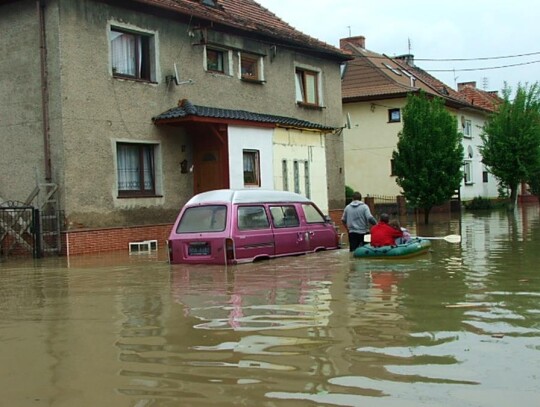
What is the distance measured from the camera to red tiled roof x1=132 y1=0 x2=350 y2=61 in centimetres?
2170

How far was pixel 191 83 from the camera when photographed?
21875 mm

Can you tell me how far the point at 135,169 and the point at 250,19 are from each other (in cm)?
805

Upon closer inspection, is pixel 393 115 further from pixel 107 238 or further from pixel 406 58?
pixel 107 238

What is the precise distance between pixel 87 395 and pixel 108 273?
8.66 meters

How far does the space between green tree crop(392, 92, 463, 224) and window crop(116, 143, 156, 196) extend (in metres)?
13.3

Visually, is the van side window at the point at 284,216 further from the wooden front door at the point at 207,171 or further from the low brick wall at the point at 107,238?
the wooden front door at the point at 207,171

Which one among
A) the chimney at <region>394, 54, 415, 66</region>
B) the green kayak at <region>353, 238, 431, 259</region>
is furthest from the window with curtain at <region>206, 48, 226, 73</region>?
the chimney at <region>394, 54, 415, 66</region>

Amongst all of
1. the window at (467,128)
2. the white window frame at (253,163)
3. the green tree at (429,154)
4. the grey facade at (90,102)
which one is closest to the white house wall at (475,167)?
the window at (467,128)

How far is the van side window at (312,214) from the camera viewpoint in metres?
15.7

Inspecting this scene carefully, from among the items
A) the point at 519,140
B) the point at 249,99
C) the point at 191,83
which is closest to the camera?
the point at 191,83

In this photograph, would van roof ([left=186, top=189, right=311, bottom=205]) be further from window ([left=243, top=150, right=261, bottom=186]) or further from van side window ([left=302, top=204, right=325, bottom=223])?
window ([left=243, top=150, right=261, bottom=186])

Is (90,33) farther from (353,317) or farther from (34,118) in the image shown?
(353,317)

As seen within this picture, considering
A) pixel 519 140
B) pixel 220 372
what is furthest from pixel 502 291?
pixel 519 140

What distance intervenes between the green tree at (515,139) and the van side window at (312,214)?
2633 cm
